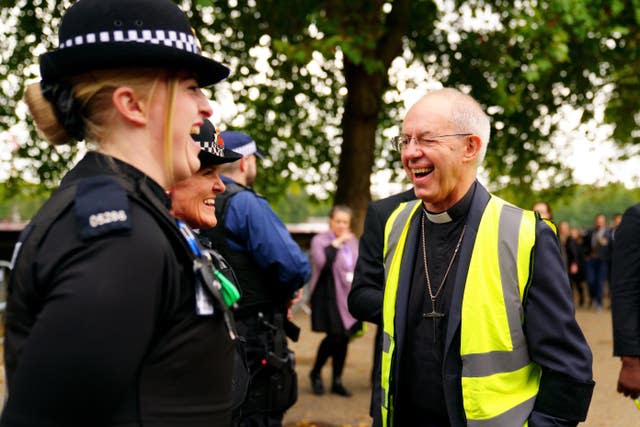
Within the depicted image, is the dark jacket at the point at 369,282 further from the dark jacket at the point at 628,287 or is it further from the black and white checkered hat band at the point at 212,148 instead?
the dark jacket at the point at 628,287

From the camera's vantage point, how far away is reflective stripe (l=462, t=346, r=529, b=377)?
2.41 metres

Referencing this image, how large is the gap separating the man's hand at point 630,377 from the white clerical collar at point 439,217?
52.0 inches

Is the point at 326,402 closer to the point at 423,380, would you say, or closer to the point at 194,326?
the point at 423,380

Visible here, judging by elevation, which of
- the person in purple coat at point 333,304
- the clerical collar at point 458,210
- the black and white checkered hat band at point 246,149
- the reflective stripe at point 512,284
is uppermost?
the black and white checkered hat band at point 246,149

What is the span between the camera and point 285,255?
4000 millimetres

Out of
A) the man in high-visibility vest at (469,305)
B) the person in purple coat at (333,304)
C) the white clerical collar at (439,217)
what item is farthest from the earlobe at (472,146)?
the person in purple coat at (333,304)

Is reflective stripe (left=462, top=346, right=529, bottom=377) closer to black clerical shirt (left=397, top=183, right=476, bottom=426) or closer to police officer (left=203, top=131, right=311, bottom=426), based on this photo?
black clerical shirt (left=397, top=183, right=476, bottom=426)

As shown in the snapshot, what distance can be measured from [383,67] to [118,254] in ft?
29.0

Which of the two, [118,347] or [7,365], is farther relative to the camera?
[7,365]

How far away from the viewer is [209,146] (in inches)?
117

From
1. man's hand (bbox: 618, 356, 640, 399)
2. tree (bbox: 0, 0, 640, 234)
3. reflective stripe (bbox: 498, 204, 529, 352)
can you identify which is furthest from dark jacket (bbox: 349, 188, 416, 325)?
tree (bbox: 0, 0, 640, 234)

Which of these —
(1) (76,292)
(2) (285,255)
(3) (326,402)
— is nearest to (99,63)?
(1) (76,292)

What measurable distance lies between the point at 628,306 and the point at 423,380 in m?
1.38

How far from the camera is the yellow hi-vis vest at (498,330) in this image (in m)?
2.40
